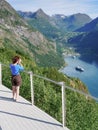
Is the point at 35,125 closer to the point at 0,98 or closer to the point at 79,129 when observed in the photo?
the point at 0,98

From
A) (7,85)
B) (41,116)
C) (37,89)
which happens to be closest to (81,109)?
(37,89)

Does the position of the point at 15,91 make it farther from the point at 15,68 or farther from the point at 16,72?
the point at 15,68

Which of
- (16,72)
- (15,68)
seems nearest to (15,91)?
(16,72)

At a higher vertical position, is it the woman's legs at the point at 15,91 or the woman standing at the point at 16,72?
the woman standing at the point at 16,72

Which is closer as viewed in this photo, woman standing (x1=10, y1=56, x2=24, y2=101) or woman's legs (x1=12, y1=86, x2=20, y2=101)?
woman standing (x1=10, y1=56, x2=24, y2=101)

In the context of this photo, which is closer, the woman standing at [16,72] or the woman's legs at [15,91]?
the woman standing at [16,72]

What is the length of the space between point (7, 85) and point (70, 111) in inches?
122

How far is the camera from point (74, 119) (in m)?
15.2

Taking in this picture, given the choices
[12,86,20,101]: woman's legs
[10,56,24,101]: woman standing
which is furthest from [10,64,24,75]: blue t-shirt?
[12,86,20,101]: woman's legs

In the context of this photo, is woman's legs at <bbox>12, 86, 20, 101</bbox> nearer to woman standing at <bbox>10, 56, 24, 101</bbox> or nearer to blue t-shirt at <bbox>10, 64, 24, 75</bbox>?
woman standing at <bbox>10, 56, 24, 101</bbox>

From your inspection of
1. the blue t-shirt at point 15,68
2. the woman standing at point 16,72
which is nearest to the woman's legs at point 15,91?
the woman standing at point 16,72

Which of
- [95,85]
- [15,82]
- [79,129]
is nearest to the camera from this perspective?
[15,82]

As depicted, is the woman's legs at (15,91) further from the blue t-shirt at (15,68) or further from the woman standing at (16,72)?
the blue t-shirt at (15,68)

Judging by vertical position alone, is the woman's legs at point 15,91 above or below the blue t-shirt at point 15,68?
below
